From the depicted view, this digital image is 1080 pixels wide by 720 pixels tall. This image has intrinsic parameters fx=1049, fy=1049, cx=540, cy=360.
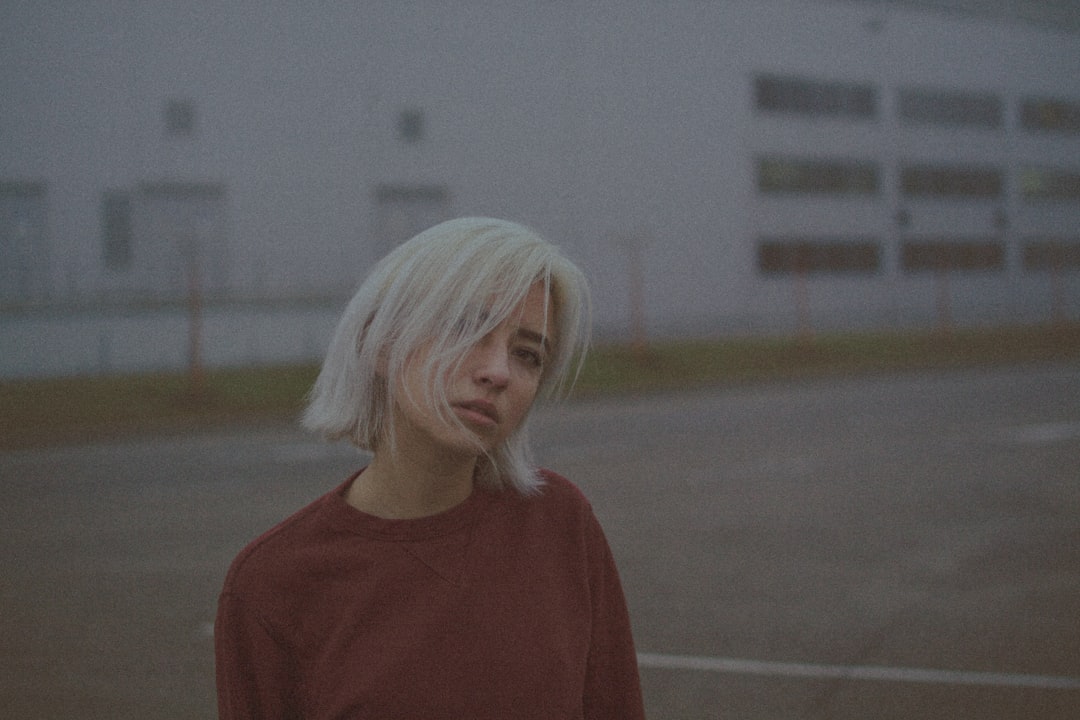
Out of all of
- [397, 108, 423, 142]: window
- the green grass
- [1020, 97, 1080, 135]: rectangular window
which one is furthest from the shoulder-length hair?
[1020, 97, 1080, 135]: rectangular window

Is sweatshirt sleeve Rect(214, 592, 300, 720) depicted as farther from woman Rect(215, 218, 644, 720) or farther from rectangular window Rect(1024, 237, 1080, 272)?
rectangular window Rect(1024, 237, 1080, 272)

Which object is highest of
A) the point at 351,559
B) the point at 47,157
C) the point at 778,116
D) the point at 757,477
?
the point at 778,116

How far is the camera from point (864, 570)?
630 centimetres

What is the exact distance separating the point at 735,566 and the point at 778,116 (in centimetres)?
3228

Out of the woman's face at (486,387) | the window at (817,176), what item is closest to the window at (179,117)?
the window at (817,176)

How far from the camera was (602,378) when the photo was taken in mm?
21844

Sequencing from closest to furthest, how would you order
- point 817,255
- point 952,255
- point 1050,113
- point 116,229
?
point 116,229, point 817,255, point 1050,113, point 952,255

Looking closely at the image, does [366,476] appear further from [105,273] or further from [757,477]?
[105,273]

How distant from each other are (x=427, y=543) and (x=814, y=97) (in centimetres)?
3851

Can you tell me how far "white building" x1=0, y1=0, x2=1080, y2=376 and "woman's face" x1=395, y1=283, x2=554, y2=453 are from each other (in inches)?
835

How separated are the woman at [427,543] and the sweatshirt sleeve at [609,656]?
0.11 m

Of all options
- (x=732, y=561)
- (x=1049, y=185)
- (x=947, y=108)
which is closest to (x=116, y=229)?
(x=732, y=561)

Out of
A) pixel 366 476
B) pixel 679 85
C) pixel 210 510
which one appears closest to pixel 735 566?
pixel 210 510

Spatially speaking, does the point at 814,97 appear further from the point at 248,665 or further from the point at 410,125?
the point at 248,665
